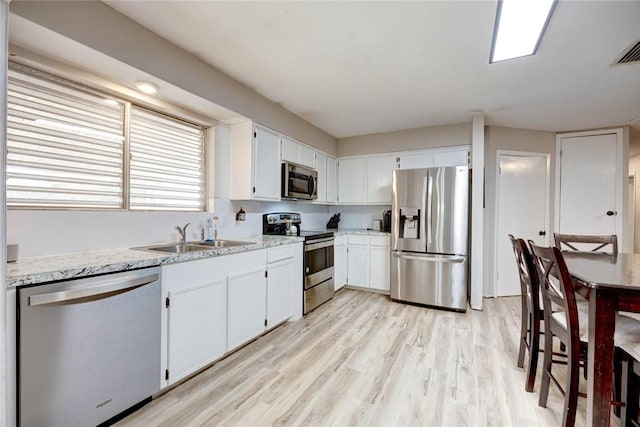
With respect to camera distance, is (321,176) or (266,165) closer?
(266,165)

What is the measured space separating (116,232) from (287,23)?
1.88 metres

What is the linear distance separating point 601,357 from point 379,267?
2.73 metres

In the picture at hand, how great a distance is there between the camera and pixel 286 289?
2.85 m

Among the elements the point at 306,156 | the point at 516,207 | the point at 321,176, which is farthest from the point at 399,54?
the point at 516,207

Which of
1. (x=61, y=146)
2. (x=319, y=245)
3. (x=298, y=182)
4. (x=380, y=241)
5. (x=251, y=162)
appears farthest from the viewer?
(x=380, y=241)

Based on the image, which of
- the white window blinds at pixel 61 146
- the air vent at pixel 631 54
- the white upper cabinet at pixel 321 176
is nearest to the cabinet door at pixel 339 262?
the white upper cabinet at pixel 321 176

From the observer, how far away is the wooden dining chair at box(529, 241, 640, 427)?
4.56ft

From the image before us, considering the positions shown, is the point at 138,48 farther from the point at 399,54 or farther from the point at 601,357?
the point at 601,357

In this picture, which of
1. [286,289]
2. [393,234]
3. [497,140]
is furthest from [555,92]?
[286,289]

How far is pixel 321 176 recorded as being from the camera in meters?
4.20

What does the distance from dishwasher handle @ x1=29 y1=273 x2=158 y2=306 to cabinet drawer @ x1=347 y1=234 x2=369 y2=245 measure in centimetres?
285

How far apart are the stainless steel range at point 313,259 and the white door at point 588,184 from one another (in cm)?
347

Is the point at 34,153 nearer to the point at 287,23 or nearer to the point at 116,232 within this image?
the point at 116,232

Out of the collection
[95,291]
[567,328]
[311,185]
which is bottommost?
[567,328]
